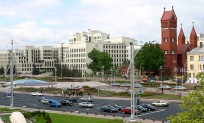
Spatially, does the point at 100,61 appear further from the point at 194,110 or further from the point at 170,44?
the point at 194,110

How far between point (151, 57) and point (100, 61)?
137 feet

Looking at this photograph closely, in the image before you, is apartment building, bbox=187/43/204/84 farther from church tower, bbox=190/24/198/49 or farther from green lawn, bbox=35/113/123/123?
green lawn, bbox=35/113/123/123

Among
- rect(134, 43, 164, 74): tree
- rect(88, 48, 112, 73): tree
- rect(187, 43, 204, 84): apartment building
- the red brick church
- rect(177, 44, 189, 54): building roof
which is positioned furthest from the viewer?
rect(88, 48, 112, 73): tree

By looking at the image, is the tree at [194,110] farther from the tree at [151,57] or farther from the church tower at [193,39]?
the church tower at [193,39]

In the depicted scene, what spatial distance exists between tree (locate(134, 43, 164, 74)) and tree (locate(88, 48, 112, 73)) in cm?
3669

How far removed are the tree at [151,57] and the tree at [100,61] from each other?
3669 centimetres

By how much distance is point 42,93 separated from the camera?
309 feet

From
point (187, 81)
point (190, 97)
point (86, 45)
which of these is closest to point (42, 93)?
point (187, 81)

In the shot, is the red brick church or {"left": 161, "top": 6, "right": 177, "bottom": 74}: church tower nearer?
{"left": 161, "top": 6, "right": 177, "bottom": 74}: church tower

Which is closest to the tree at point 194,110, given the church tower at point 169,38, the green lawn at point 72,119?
the green lawn at point 72,119

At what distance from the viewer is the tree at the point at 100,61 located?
554 feet

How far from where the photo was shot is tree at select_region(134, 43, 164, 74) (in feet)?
425

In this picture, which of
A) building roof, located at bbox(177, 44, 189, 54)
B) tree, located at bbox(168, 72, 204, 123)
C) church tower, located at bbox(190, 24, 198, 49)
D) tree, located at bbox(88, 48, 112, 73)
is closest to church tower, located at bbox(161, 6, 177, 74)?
building roof, located at bbox(177, 44, 189, 54)

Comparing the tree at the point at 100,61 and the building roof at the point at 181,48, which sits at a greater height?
the building roof at the point at 181,48
